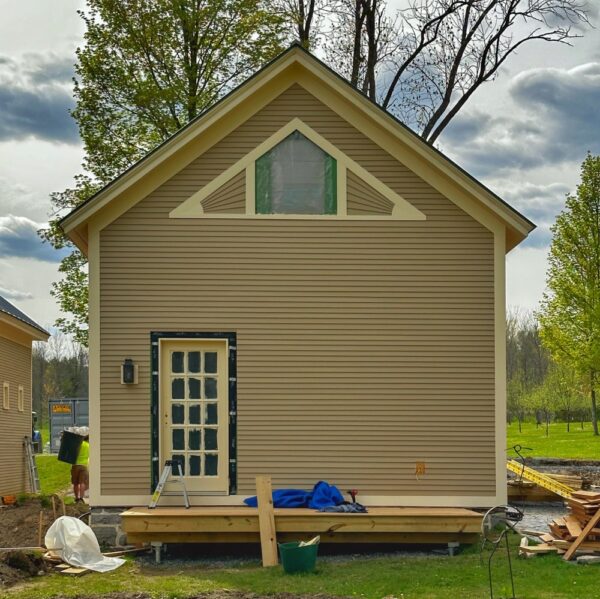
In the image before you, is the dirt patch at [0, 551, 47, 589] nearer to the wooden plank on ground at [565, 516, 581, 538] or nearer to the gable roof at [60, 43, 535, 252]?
the gable roof at [60, 43, 535, 252]

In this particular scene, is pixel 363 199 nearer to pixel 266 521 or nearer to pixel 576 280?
pixel 266 521

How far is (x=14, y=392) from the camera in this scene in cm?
1953

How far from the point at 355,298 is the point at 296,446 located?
2.02 m

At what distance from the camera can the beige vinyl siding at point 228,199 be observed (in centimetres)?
1086

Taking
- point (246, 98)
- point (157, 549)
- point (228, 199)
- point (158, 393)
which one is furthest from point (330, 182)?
point (157, 549)

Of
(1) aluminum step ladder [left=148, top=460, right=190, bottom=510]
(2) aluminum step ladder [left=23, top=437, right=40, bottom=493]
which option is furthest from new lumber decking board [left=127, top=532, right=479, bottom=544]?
(2) aluminum step ladder [left=23, top=437, right=40, bottom=493]

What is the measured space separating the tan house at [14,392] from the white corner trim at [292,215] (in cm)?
836

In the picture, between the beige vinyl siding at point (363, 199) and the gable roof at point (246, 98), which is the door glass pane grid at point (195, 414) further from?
the beige vinyl siding at point (363, 199)

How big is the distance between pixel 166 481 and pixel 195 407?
984mm

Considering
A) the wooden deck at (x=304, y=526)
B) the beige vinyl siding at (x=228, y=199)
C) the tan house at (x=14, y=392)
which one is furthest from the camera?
the tan house at (x=14, y=392)

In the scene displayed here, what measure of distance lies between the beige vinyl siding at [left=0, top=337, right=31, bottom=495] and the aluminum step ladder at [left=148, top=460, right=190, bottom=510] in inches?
358

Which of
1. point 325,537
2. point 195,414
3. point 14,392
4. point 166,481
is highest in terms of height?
point 195,414

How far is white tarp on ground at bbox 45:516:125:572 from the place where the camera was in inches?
369

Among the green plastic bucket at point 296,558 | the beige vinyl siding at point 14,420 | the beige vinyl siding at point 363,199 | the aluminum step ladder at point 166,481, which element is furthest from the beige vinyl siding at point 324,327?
the beige vinyl siding at point 14,420
